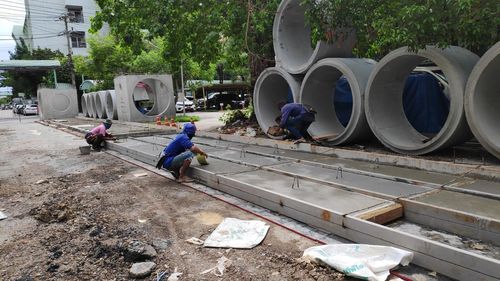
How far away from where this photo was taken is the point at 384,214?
4504 millimetres

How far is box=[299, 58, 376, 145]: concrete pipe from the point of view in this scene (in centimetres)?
873

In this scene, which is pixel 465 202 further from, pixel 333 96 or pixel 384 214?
pixel 333 96

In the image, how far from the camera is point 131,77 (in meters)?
21.7

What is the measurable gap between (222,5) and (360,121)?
6.21 m

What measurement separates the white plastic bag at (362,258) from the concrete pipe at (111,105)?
22.5 meters

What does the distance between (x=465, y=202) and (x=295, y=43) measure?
7.67m

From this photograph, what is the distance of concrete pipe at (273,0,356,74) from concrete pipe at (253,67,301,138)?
502 mm

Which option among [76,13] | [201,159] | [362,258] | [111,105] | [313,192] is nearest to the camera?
[362,258]

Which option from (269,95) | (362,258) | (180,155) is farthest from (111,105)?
(362,258)

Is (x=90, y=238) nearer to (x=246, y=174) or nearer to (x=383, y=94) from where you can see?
(x=246, y=174)

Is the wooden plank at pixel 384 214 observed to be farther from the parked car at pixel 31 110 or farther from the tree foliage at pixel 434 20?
the parked car at pixel 31 110

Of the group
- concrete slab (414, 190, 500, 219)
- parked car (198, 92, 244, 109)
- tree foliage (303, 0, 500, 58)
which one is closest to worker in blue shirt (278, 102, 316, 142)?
tree foliage (303, 0, 500, 58)

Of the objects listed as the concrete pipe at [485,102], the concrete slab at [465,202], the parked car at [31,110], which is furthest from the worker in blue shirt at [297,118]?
the parked car at [31,110]

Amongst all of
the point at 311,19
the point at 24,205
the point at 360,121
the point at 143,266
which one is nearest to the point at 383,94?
the point at 360,121
